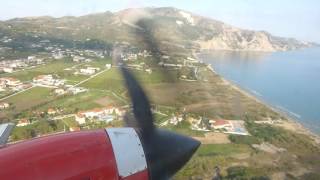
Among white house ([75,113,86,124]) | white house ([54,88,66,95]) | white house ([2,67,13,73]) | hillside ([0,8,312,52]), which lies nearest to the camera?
white house ([75,113,86,124])

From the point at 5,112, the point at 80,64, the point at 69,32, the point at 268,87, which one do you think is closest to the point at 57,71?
the point at 80,64

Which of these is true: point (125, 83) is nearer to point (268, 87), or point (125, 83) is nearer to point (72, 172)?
point (72, 172)

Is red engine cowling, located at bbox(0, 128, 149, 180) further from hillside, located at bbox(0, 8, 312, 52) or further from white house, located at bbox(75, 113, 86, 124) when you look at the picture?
hillside, located at bbox(0, 8, 312, 52)

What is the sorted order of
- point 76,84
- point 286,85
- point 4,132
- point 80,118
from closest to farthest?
point 4,132
point 80,118
point 76,84
point 286,85

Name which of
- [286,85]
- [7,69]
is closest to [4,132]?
[7,69]

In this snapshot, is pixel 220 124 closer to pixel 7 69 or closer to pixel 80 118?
pixel 80 118

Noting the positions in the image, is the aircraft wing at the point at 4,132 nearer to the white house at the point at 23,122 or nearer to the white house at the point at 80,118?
the white house at the point at 23,122

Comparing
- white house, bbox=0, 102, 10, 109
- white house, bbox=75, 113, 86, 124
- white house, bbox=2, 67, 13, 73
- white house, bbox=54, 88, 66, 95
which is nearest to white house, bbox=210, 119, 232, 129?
white house, bbox=75, 113, 86, 124
